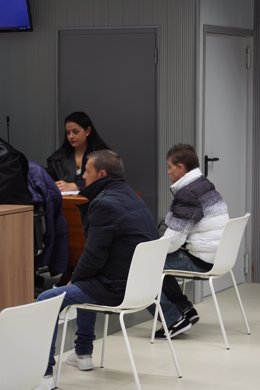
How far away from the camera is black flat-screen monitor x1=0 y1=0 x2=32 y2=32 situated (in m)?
7.76

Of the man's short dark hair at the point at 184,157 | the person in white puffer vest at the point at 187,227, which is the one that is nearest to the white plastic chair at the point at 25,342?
the person in white puffer vest at the point at 187,227

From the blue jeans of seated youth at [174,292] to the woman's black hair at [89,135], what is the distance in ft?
4.50

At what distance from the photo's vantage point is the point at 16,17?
25.6ft

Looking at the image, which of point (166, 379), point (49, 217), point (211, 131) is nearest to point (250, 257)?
point (211, 131)

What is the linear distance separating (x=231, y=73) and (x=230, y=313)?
2.03 metres

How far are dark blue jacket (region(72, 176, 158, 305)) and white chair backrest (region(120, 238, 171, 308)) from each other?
135mm

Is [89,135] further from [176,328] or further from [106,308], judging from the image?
[106,308]

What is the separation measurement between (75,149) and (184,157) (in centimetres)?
137

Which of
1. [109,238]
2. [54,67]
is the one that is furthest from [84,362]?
[54,67]

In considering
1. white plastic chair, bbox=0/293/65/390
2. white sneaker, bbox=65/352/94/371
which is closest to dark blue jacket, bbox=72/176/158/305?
white sneaker, bbox=65/352/94/371

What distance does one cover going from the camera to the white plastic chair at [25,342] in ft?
10.8

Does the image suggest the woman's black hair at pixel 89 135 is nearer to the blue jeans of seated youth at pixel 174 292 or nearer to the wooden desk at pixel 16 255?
the blue jeans of seated youth at pixel 174 292

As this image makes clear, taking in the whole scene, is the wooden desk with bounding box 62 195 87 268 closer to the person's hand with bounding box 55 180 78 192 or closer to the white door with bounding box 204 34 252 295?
the person's hand with bounding box 55 180 78 192

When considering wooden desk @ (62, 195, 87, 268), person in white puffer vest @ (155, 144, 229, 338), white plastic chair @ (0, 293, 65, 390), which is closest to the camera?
white plastic chair @ (0, 293, 65, 390)
